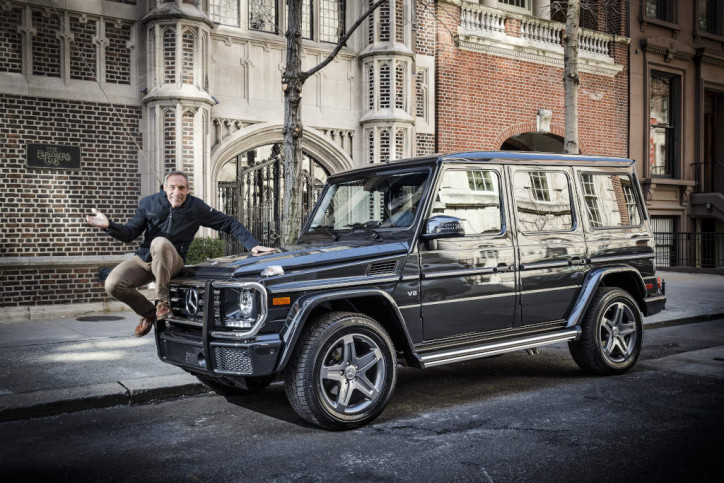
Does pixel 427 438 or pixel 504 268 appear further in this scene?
pixel 504 268

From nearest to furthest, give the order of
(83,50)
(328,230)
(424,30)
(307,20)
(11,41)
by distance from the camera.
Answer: (328,230), (11,41), (83,50), (307,20), (424,30)

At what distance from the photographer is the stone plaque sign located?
36.0 ft

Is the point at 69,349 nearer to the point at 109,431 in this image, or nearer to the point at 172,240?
the point at 172,240

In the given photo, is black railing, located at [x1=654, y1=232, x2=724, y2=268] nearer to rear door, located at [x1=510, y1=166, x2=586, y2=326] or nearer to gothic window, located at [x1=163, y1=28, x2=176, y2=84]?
gothic window, located at [x1=163, y1=28, x2=176, y2=84]

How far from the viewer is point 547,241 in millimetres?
6160

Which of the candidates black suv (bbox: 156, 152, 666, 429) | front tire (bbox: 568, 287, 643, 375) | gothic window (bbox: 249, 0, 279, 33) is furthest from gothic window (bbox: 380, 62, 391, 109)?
front tire (bbox: 568, 287, 643, 375)

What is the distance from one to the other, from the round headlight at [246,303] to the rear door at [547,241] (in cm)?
245

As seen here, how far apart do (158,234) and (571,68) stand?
8370 mm

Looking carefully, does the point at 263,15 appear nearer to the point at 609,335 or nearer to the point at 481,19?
the point at 481,19

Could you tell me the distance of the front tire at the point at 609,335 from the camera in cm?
639

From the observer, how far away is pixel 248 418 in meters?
5.32

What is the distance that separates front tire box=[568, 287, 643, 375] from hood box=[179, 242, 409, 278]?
2220mm

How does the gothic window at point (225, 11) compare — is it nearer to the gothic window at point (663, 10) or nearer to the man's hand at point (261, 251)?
the man's hand at point (261, 251)

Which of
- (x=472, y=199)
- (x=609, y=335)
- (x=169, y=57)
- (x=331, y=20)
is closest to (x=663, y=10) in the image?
(x=331, y=20)
